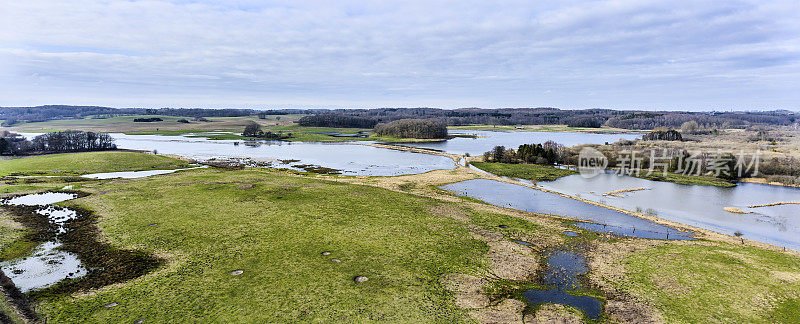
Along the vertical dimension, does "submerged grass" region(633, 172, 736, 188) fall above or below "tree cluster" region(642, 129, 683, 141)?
below

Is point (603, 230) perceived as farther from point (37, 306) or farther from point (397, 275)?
point (37, 306)

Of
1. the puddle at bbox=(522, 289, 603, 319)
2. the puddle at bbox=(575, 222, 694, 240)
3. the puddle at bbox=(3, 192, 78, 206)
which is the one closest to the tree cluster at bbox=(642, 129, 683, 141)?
the puddle at bbox=(575, 222, 694, 240)

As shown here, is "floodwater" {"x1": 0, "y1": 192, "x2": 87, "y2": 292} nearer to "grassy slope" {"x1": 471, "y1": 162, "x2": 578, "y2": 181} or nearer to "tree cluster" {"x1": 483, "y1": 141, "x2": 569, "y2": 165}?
"grassy slope" {"x1": 471, "y1": 162, "x2": 578, "y2": 181}

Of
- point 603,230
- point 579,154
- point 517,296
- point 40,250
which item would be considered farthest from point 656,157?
point 40,250

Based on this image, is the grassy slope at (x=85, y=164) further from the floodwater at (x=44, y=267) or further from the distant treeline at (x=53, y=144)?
the floodwater at (x=44, y=267)

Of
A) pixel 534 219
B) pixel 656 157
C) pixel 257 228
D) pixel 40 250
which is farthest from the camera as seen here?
pixel 656 157
